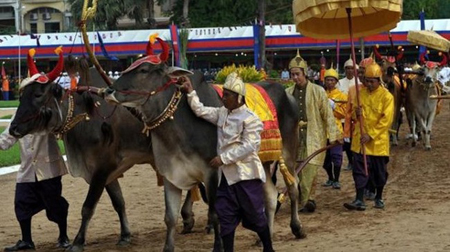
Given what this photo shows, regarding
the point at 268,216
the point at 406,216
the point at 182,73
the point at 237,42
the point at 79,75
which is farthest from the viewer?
the point at 237,42

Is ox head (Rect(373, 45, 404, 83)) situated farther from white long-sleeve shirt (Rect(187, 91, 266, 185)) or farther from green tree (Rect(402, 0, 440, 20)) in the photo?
green tree (Rect(402, 0, 440, 20))

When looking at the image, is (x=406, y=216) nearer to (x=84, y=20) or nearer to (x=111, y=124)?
(x=111, y=124)

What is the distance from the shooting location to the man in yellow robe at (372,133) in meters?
11.6

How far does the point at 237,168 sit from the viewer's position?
318 inches

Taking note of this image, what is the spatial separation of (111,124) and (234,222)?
7.19 ft

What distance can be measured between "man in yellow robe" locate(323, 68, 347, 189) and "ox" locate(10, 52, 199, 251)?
423 centimetres

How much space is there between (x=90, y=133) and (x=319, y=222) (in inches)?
123

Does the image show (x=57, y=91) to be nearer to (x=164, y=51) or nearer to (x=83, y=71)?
(x=83, y=71)

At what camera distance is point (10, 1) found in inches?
3051

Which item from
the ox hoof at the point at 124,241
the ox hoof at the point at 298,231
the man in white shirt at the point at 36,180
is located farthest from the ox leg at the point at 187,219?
the man in white shirt at the point at 36,180

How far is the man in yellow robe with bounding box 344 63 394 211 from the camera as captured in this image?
1162 cm

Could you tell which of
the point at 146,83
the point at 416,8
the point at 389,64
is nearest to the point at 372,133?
the point at 146,83

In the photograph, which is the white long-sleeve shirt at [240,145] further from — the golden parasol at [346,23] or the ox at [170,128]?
the golden parasol at [346,23]

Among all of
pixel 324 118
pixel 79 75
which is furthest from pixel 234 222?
pixel 324 118
